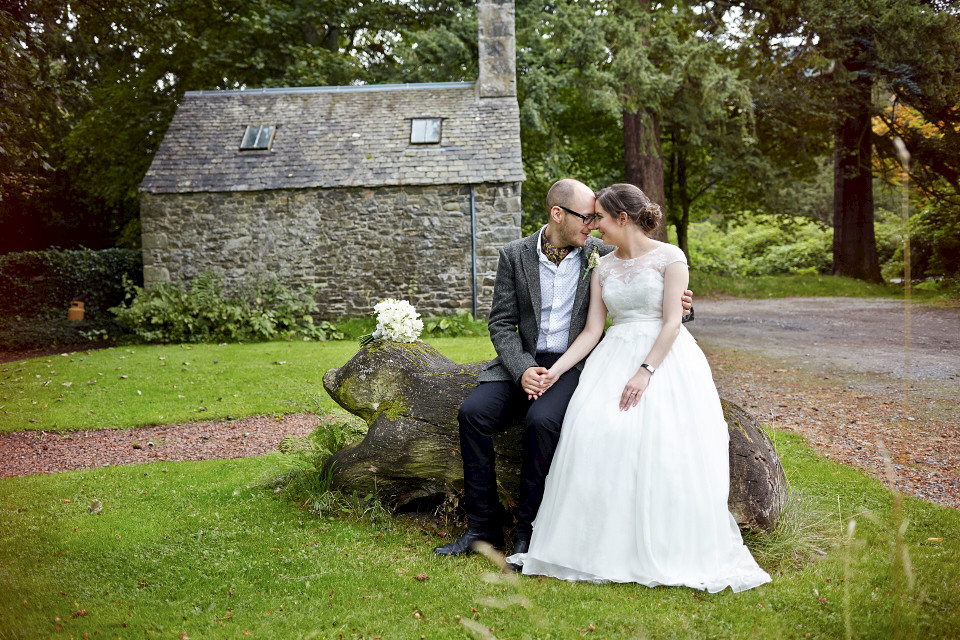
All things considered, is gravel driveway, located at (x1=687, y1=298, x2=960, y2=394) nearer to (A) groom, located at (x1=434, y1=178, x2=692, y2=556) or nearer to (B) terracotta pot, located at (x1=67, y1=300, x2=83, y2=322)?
(A) groom, located at (x1=434, y1=178, x2=692, y2=556)

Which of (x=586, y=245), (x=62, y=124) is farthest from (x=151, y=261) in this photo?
(x=586, y=245)

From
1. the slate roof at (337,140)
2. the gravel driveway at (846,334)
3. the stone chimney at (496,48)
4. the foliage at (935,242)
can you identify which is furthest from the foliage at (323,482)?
the stone chimney at (496,48)

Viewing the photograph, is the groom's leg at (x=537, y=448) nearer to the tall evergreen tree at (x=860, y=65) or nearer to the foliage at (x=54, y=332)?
the tall evergreen tree at (x=860, y=65)

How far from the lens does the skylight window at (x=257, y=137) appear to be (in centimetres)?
1555

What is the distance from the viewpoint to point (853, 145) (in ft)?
54.4

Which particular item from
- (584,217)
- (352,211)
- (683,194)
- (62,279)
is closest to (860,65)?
(683,194)

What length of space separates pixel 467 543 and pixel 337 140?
42.8 feet

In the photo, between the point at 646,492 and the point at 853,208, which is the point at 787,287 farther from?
the point at 646,492

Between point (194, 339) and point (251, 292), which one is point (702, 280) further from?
point (194, 339)

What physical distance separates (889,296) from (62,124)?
2127 centimetres

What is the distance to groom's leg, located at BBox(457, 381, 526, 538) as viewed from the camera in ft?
13.4

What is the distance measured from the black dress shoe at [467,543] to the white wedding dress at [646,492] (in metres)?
0.31

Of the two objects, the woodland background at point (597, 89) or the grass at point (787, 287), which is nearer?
the woodland background at point (597, 89)

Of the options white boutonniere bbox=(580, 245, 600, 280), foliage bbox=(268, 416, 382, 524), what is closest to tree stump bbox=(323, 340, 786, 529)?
foliage bbox=(268, 416, 382, 524)
